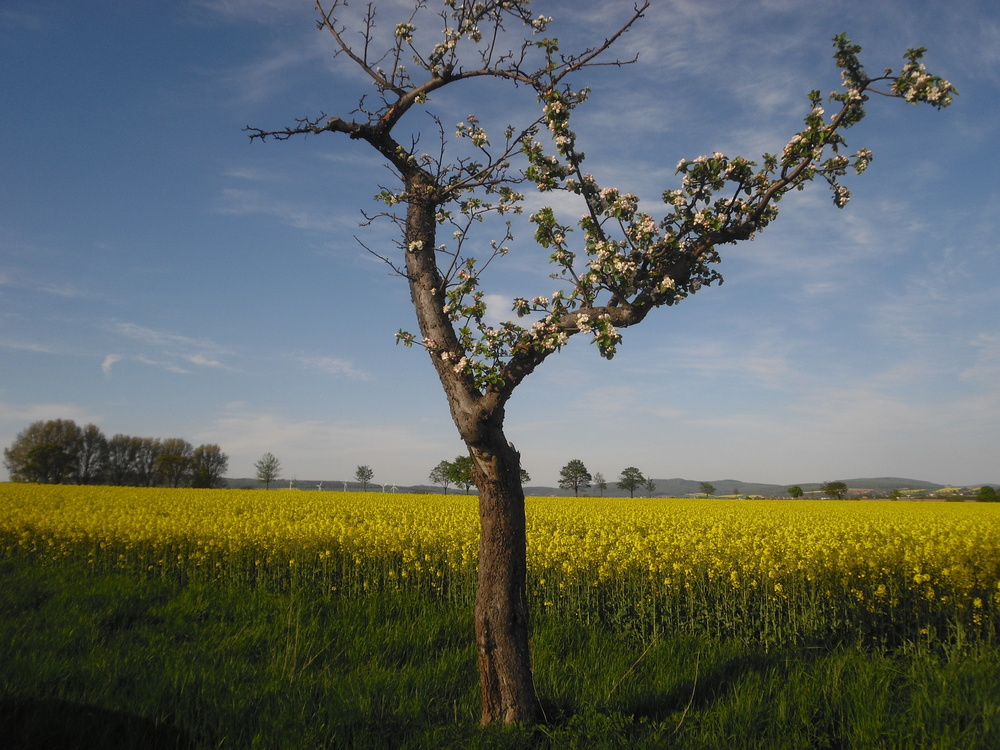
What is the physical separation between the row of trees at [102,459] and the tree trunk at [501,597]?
86599 millimetres

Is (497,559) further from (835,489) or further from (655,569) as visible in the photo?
(835,489)

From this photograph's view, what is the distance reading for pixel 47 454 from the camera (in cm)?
7512

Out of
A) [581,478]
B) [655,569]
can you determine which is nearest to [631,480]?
[581,478]

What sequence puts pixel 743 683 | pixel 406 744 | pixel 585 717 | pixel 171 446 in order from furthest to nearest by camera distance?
pixel 171 446 → pixel 743 683 → pixel 585 717 → pixel 406 744

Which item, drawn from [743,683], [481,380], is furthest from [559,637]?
[481,380]

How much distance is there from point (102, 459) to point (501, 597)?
322 ft

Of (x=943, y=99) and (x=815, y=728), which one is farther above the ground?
(x=943, y=99)

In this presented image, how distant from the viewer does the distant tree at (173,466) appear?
86188 millimetres

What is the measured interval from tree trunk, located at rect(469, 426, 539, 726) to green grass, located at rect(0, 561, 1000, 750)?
259 millimetres

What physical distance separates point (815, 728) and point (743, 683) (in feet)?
3.15

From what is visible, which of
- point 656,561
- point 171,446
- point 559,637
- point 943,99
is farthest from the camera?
point 171,446

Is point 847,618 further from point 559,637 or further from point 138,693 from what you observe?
point 138,693

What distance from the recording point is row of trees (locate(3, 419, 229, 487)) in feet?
248

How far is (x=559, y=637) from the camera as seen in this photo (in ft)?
24.1
